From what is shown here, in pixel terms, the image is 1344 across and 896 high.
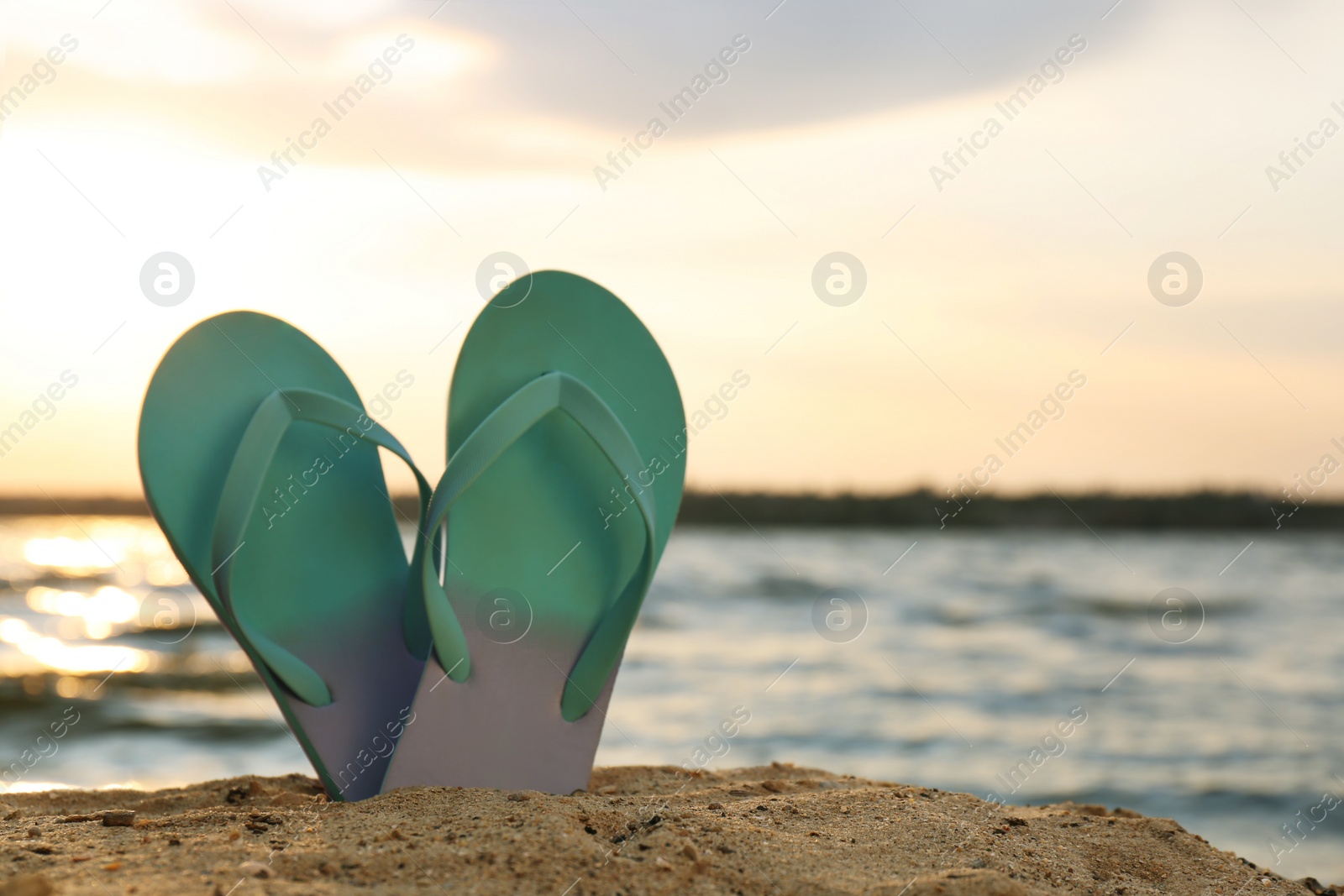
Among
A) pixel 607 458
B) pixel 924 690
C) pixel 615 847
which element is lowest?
pixel 615 847

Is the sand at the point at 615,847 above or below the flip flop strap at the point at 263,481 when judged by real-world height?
below

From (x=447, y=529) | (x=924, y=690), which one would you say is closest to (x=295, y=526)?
(x=447, y=529)

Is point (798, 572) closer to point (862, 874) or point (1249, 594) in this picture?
point (1249, 594)

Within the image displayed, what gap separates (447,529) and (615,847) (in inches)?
54.7

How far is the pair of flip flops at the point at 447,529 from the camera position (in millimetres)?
3164

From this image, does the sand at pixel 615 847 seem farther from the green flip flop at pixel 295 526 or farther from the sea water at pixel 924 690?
the sea water at pixel 924 690

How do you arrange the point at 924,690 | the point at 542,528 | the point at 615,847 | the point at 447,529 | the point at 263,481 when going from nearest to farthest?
the point at 615,847 < the point at 263,481 < the point at 447,529 < the point at 542,528 < the point at 924,690

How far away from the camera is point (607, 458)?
10.6 ft

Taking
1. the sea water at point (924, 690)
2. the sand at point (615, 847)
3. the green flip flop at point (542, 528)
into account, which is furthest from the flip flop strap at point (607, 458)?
the sea water at point (924, 690)

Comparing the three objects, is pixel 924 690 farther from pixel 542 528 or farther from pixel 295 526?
pixel 295 526

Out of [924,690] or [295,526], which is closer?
[295,526]

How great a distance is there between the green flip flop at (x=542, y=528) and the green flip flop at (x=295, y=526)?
0.18 meters

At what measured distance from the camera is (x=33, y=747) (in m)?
7.02

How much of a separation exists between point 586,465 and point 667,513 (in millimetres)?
329
